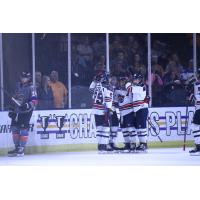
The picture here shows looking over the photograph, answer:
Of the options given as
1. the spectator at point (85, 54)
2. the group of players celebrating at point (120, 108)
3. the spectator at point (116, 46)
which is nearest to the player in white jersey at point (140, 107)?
the group of players celebrating at point (120, 108)

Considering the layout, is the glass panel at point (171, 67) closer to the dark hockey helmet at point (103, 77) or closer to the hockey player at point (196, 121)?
the hockey player at point (196, 121)

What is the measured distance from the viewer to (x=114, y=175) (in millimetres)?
17625

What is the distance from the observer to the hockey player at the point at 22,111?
1759 centimetres

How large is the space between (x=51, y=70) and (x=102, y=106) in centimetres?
48

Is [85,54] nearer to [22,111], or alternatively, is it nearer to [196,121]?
[22,111]

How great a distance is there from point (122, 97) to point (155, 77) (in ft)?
0.96

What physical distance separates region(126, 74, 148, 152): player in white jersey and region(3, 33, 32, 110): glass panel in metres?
0.80

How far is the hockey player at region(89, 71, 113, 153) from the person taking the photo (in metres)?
17.7

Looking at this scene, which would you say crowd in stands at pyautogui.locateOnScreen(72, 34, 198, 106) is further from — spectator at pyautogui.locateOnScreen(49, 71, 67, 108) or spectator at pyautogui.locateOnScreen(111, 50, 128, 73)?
spectator at pyautogui.locateOnScreen(49, 71, 67, 108)

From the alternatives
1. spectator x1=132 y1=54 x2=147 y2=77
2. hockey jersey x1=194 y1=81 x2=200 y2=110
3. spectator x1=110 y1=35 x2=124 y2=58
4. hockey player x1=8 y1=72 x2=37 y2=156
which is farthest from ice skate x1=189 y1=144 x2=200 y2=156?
hockey player x1=8 y1=72 x2=37 y2=156

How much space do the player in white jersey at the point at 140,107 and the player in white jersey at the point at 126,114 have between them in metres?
0.03

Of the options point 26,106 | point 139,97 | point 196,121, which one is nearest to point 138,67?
point 139,97

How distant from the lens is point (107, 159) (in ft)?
58.0
